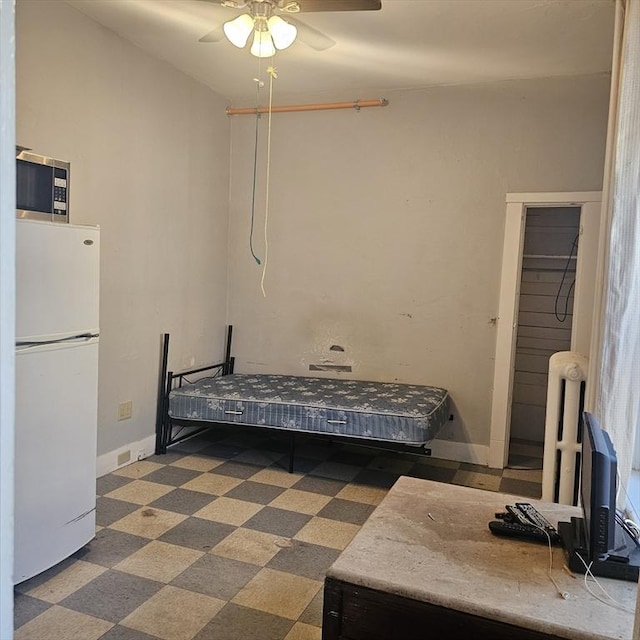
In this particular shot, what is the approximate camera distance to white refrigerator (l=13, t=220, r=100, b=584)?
2.29 metres

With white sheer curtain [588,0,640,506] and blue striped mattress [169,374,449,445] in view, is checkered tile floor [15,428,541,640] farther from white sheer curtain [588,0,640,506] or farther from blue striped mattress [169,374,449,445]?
white sheer curtain [588,0,640,506]

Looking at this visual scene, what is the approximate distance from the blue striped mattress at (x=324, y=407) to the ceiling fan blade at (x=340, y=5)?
2314 millimetres

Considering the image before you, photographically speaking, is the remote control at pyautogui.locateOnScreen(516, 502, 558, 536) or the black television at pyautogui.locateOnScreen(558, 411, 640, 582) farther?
the remote control at pyautogui.locateOnScreen(516, 502, 558, 536)

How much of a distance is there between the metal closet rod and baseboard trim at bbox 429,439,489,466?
8.83 ft

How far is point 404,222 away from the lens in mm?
4418

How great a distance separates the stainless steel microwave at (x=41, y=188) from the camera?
2586 millimetres

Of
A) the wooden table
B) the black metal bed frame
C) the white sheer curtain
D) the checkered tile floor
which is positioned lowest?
the checkered tile floor

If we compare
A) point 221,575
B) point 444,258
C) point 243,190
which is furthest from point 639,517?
point 243,190

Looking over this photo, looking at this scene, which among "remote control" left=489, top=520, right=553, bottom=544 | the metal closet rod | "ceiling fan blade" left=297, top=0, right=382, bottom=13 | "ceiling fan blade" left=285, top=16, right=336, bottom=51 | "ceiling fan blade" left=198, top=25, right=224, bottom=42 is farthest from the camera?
the metal closet rod

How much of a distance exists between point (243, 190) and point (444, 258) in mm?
1868

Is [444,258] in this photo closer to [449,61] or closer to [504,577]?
[449,61]

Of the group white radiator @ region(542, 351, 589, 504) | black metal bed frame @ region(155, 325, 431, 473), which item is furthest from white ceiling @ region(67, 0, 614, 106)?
black metal bed frame @ region(155, 325, 431, 473)

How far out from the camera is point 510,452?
181 inches

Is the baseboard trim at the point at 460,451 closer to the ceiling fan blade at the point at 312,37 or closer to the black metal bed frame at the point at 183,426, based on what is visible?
the black metal bed frame at the point at 183,426
